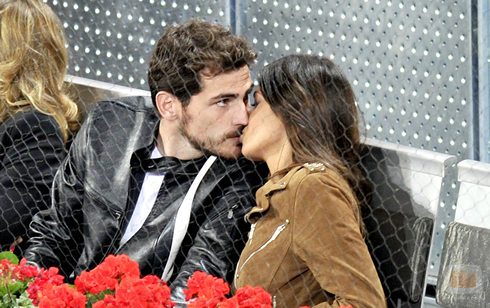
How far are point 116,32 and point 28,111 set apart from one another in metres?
0.79

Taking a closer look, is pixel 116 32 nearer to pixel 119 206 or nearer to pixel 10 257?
pixel 119 206

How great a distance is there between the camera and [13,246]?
2.21 meters

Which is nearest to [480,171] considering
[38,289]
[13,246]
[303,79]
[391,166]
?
[391,166]

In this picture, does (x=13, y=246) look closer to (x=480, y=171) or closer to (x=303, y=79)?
(x=303, y=79)

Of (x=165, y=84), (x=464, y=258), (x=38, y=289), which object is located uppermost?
(x=165, y=84)

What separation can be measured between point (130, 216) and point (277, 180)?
49cm

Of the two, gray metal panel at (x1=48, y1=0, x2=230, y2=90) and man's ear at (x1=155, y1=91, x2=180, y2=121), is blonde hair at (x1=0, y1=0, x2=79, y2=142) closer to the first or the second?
man's ear at (x1=155, y1=91, x2=180, y2=121)

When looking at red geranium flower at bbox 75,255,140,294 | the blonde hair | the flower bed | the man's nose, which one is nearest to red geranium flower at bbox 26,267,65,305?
the flower bed

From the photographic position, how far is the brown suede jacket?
1.56 metres

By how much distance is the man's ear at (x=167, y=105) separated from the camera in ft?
6.77

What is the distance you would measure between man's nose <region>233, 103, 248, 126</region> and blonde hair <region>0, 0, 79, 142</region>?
0.65 metres

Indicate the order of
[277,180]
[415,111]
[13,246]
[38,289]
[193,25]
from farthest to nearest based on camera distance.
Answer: [415,111] → [13,246] → [193,25] → [277,180] → [38,289]

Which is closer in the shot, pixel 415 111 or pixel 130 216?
pixel 130 216

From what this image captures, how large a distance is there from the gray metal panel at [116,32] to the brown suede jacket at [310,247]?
1304 millimetres
